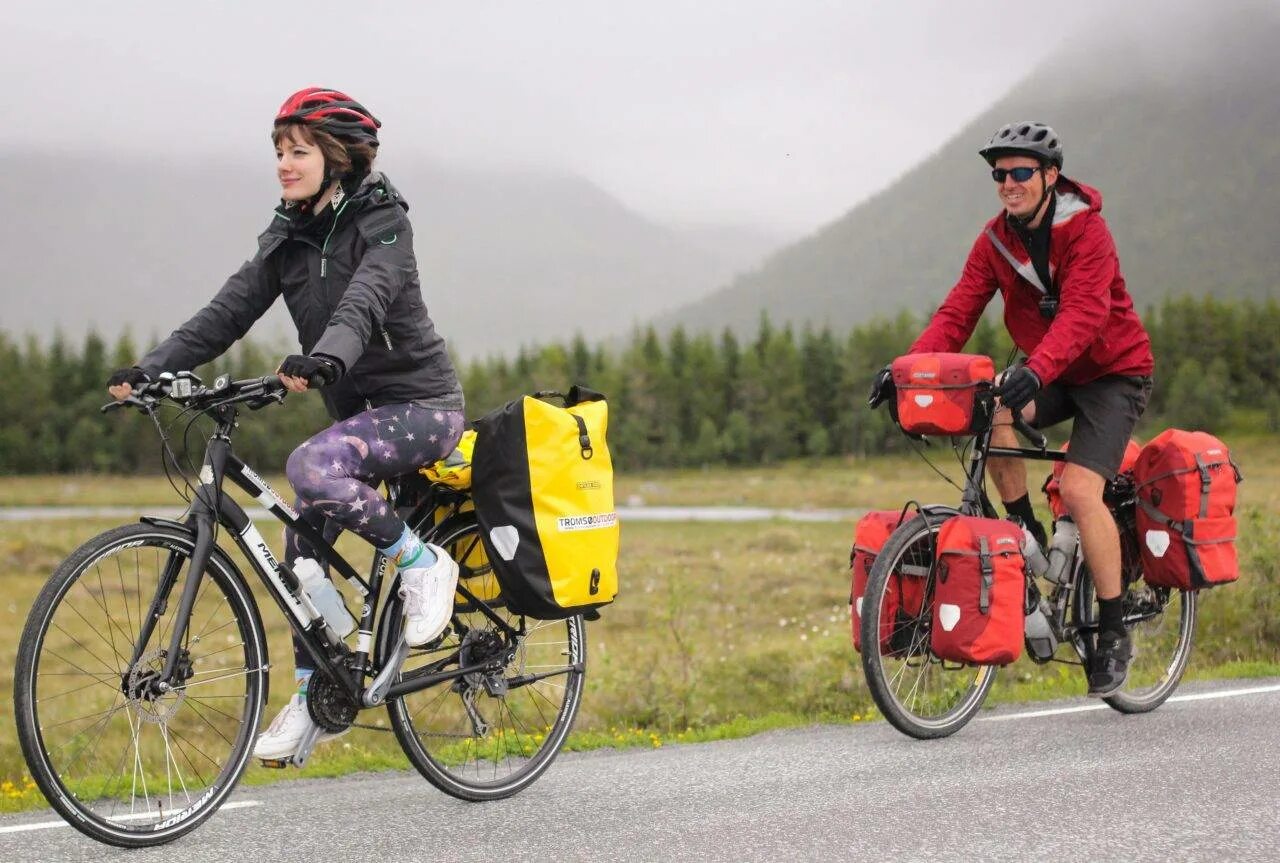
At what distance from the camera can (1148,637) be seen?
7.57m

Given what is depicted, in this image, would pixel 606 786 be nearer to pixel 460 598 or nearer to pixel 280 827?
pixel 460 598

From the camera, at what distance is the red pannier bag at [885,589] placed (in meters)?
6.09

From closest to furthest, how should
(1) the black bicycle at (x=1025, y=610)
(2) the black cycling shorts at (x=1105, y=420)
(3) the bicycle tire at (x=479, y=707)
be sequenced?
1. (3) the bicycle tire at (x=479, y=707)
2. (1) the black bicycle at (x=1025, y=610)
3. (2) the black cycling shorts at (x=1105, y=420)

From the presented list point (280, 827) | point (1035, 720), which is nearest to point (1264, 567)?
point (1035, 720)

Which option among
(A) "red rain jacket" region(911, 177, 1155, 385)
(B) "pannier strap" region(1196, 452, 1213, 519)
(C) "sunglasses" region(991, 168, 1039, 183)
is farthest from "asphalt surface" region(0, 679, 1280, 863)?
(C) "sunglasses" region(991, 168, 1039, 183)

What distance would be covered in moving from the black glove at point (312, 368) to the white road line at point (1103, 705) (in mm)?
3993

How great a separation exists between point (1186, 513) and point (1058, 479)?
0.66m

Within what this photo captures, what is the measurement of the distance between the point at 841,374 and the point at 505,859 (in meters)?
120

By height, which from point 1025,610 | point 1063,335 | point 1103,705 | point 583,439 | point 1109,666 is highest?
point 1063,335

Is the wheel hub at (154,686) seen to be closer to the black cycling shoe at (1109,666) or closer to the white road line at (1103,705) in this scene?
the white road line at (1103,705)

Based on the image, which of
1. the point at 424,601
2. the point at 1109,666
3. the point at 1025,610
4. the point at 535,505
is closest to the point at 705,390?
the point at 1109,666

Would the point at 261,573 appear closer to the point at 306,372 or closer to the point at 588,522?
the point at 306,372

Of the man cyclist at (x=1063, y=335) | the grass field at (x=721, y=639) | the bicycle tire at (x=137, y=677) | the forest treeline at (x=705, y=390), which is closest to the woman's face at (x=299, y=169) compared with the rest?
the bicycle tire at (x=137, y=677)

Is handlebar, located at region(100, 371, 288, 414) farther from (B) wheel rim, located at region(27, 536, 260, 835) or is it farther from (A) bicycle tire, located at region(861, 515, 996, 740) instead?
(A) bicycle tire, located at region(861, 515, 996, 740)
